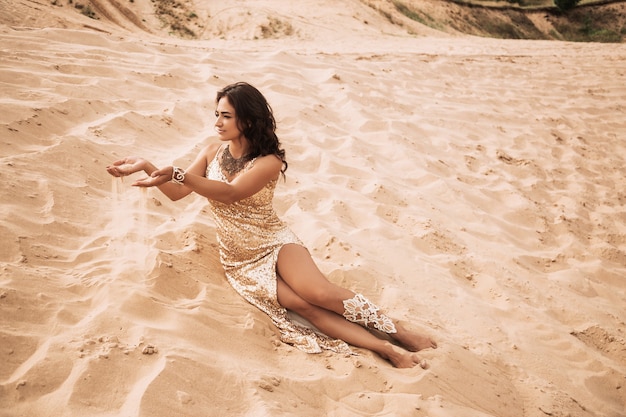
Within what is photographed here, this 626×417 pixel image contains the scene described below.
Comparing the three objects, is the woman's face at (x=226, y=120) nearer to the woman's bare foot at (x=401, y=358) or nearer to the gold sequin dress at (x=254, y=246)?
the gold sequin dress at (x=254, y=246)

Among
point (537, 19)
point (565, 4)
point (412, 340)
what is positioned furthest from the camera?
point (565, 4)

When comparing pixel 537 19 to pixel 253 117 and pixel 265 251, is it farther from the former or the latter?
pixel 265 251

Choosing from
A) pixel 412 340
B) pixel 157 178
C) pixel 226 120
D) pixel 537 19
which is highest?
pixel 537 19

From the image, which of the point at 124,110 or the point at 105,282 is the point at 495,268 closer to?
the point at 105,282

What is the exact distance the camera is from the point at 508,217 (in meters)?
3.79

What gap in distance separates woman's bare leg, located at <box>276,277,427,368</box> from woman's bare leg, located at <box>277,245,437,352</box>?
31mm

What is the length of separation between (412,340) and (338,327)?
1.23 ft

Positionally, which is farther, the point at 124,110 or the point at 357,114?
the point at 357,114

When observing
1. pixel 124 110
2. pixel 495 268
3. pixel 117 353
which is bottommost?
pixel 495 268

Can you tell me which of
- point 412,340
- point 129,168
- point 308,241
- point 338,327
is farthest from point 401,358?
point 129,168

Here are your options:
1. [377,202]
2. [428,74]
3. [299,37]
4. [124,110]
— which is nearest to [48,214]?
[124,110]

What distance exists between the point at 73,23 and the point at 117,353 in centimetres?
631

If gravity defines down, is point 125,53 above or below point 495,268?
above

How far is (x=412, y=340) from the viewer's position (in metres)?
2.25
